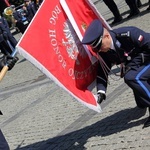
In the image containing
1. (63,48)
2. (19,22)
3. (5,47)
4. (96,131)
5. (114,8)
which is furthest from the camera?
(19,22)

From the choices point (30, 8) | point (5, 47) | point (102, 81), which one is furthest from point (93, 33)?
point (30, 8)

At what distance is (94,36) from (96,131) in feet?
4.41

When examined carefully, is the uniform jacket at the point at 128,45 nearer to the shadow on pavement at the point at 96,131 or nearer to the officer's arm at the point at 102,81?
the officer's arm at the point at 102,81

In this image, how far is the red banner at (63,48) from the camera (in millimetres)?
4285

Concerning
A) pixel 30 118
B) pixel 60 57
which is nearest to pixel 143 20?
pixel 30 118

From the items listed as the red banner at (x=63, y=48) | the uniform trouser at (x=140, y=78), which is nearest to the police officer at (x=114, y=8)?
the red banner at (x=63, y=48)

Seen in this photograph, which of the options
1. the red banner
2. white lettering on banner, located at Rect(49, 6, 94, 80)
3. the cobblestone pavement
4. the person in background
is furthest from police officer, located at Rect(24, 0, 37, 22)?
white lettering on banner, located at Rect(49, 6, 94, 80)

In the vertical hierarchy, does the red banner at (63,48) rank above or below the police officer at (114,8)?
above

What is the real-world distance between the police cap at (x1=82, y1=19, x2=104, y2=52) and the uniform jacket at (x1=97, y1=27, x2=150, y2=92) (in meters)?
0.20

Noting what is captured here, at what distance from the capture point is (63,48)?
4.59 metres

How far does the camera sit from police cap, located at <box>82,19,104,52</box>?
169 inches

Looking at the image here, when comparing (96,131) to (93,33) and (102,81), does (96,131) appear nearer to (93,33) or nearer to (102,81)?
(102,81)

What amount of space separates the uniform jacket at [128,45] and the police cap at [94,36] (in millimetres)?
198

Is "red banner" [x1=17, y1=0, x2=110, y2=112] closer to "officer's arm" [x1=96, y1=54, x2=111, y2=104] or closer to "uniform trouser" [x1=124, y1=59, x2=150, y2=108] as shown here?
"officer's arm" [x1=96, y1=54, x2=111, y2=104]
